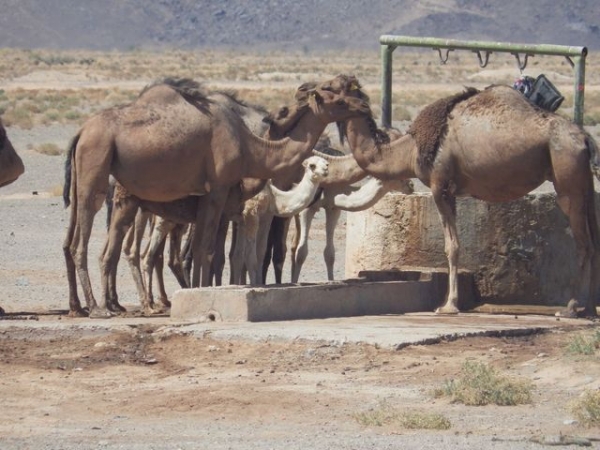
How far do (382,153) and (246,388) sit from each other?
19.2 ft

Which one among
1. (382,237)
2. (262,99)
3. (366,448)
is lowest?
(366,448)

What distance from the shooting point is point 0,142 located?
16.7 m

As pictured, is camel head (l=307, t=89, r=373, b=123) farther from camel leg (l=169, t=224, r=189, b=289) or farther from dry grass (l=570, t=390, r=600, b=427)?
dry grass (l=570, t=390, r=600, b=427)

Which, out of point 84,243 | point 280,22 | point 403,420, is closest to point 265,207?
point 84,243

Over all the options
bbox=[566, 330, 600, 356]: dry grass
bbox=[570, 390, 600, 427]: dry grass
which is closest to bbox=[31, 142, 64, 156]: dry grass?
bbox=[566, 330, 600, 356]: dry grass

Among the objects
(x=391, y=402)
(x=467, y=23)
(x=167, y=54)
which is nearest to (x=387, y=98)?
(x=391, y=402)

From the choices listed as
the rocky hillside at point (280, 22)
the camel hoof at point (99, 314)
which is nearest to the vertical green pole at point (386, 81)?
the camel hoof at point (99, 314)

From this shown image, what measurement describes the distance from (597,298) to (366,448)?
792cm

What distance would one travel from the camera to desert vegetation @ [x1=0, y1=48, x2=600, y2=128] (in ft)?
196

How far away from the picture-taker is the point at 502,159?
1617 cm

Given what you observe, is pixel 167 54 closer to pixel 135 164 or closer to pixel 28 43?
pixel 28 43

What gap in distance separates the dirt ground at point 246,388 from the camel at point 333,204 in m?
3.66

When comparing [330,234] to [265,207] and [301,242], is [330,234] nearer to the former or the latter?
[301,242]

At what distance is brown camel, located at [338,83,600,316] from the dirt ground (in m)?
1.24
